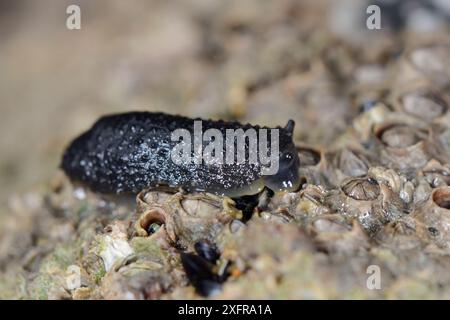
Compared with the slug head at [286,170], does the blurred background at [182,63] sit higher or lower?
higher

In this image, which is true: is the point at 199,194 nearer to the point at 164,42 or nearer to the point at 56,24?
the point at 164,42

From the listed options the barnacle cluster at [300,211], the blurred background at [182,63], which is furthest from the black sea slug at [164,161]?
the blurred background at [182,63]

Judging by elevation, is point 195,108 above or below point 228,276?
above

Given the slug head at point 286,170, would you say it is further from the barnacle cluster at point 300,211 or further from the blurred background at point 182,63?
the blurred background at point 182,63

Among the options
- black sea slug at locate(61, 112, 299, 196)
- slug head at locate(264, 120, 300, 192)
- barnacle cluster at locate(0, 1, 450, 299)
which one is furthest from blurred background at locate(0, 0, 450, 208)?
black sea slug at locate(61, 112, 299, 196)

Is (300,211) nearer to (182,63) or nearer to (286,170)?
(286,170)

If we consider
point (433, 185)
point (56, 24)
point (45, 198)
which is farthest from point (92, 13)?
point (433, 185)

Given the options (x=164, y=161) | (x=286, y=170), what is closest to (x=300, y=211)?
(x=286, y=170)
